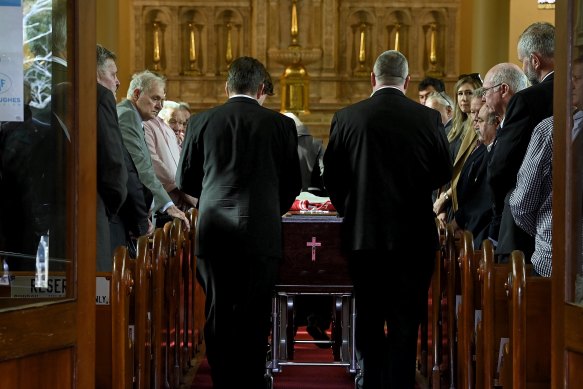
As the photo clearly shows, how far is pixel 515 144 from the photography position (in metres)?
5.34

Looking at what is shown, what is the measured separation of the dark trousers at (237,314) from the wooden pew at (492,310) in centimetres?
140

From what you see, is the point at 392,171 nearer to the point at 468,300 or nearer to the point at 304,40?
the point at 468,300

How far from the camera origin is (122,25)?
15.5 m

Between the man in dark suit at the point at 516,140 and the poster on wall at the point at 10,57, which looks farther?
the man in dark suit at the point at 516,140

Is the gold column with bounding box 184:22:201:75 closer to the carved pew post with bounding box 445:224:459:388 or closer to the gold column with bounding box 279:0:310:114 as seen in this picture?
the gold column with bounding box 279:0:310:114

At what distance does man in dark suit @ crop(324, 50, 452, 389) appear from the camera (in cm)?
566

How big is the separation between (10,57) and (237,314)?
102 inches

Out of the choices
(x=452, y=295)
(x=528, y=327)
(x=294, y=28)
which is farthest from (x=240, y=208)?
(x=294, y=28)

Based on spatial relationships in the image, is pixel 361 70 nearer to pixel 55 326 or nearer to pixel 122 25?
pixel 122 25

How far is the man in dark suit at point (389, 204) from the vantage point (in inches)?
223

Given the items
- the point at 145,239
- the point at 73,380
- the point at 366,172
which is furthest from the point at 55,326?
the point at 366,172

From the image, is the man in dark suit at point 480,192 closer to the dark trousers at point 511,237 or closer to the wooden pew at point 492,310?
the dark trousers at point 511,237

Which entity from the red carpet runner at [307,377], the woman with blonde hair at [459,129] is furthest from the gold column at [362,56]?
the red carpet runner at [307,377]

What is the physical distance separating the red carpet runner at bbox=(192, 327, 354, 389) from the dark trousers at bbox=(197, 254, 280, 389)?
24.2 inches
